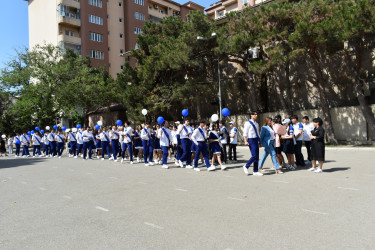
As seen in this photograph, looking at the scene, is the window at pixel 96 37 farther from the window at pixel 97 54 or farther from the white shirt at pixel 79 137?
the white shirt at pixel 79 137

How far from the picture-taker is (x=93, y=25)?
49031 millimetres

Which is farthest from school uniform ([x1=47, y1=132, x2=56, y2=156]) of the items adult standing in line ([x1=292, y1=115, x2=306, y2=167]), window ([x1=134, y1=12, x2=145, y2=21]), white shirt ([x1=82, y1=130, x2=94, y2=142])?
window ([x1=134, y1=12, x2=145, y2=21])

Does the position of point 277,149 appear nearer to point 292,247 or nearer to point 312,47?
point 292,247

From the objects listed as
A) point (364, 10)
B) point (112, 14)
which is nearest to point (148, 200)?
point (364, 10)

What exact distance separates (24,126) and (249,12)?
30.8 m

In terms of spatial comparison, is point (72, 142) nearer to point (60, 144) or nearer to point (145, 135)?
point (60, 144)

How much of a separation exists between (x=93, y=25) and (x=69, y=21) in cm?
386

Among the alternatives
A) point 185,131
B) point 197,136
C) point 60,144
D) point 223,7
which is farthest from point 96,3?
point 197,136

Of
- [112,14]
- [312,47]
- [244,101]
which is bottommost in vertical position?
[244,101]

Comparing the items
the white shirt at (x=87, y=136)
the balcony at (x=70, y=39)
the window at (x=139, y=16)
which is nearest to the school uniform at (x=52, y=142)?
the white shirt at (x=87, y=136)

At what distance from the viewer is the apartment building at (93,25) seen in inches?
1844

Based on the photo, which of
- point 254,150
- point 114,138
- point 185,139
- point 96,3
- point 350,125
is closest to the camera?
point 254,150

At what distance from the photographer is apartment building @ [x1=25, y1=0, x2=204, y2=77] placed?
46.8 meters

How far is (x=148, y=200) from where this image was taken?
6.66 meters
